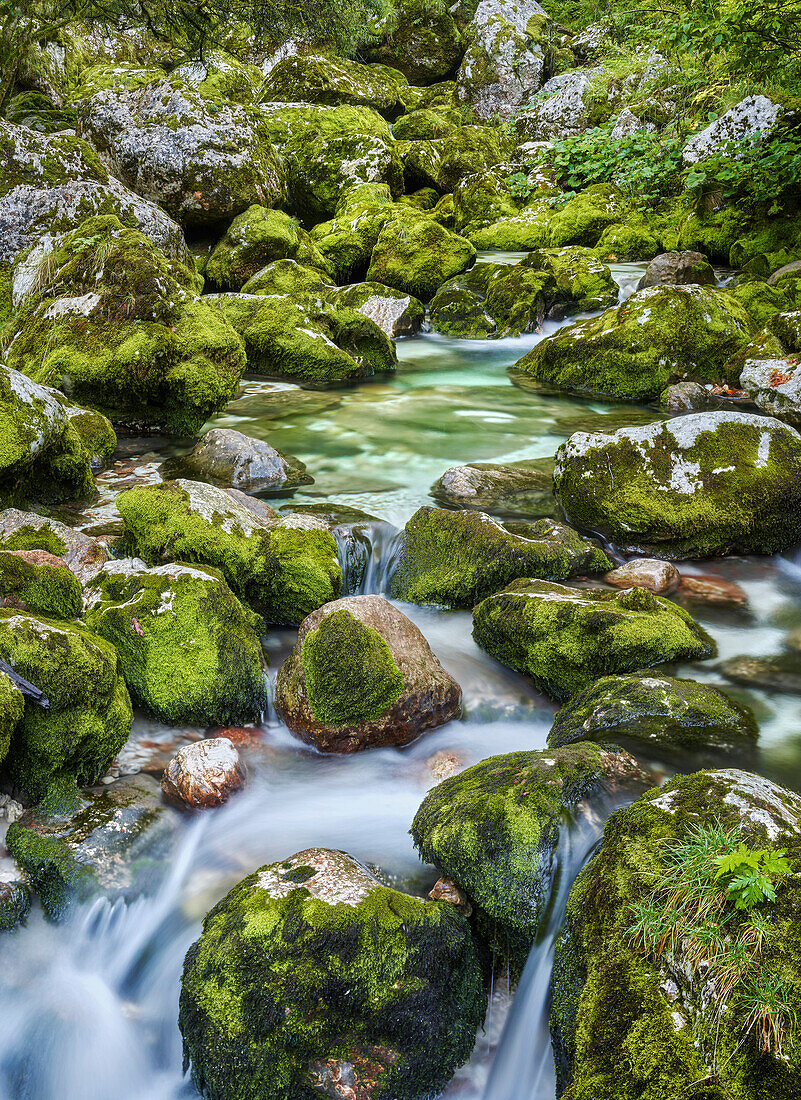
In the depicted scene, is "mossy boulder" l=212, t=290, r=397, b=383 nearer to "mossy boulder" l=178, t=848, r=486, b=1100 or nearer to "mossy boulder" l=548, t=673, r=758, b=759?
"mossy boulder" l=548, t=673, r=758, b=759

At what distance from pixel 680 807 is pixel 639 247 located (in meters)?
14.3

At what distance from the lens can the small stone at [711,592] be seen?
555cm

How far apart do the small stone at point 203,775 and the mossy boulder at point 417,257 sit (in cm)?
1148

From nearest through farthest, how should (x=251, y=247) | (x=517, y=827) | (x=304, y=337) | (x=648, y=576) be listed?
1. (x=517, y=827)
2. (x=648, y=576)
3. (x=304, y=337)
4. (x=251, y=247)

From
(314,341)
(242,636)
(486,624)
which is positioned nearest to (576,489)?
(486,624)

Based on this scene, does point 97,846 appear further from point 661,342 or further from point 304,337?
point 661,342

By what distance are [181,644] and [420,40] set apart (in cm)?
2760

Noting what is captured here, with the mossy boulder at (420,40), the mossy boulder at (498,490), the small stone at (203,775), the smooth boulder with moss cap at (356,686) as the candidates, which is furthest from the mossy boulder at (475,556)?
the mossy boulder at (420,40)

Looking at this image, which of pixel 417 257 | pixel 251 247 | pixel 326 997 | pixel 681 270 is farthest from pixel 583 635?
pixel 417 257

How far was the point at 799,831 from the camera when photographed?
2.53 meters

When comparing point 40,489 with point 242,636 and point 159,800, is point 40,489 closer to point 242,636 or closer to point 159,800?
point 242,636

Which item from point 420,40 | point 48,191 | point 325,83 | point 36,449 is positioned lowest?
point 36,449

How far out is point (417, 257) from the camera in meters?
14.0

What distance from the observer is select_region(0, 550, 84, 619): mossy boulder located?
426 cm
